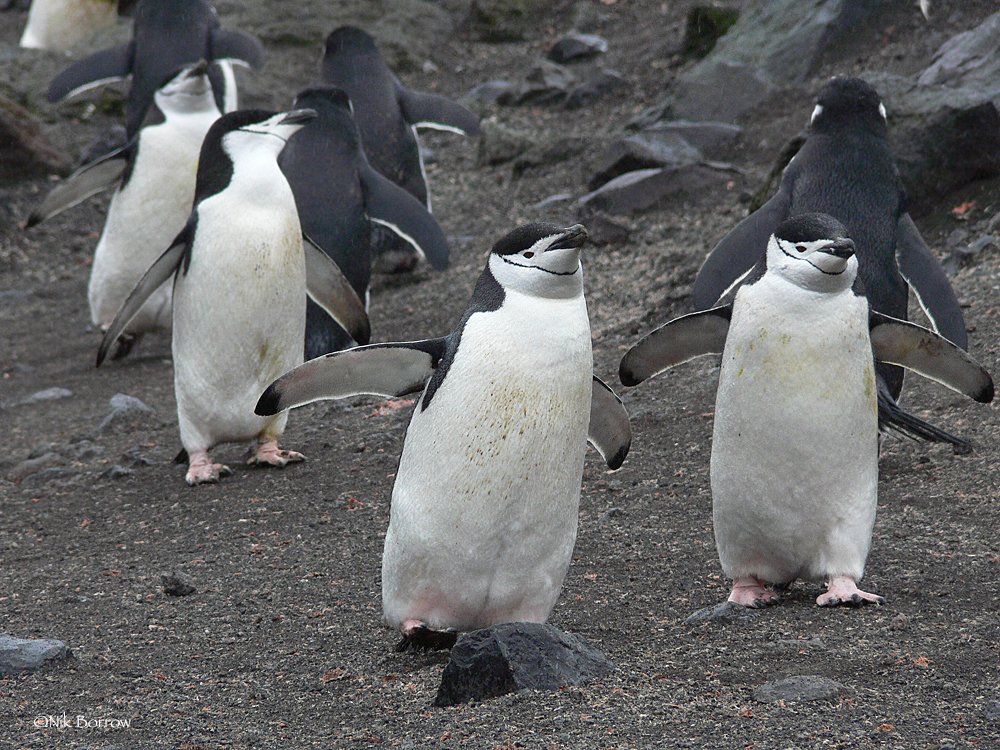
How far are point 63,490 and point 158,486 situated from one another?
1.47 feet

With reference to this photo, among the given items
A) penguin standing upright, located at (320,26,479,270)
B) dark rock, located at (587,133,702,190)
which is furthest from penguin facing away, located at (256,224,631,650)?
dark rock, located at (587,133,702,190)

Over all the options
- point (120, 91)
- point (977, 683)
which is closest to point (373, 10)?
point (120, 91)

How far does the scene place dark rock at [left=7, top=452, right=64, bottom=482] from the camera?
676cm

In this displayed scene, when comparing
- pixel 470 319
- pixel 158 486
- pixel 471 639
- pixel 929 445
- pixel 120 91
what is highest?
pixel 470 319

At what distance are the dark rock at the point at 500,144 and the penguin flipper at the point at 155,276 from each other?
16.9ft

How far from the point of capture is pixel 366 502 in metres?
5.76

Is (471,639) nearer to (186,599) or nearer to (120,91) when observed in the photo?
(186,599)

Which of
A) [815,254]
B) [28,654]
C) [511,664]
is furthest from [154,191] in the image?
[511,664]

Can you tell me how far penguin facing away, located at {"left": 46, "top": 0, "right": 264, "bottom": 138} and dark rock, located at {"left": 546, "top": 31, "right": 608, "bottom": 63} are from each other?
11.7 ft

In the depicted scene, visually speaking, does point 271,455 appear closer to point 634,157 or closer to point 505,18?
point 634,157

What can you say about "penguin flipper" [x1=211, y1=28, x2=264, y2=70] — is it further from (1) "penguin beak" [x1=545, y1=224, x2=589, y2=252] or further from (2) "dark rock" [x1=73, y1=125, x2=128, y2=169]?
(1) "penguin beak" [x1=545, y1=224, x2=589, y2=252]

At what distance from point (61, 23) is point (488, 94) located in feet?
17.6

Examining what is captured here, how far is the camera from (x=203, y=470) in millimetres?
6297

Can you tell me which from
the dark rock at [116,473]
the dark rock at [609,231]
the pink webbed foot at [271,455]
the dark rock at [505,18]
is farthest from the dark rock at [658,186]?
the dark rock at [505,18]
